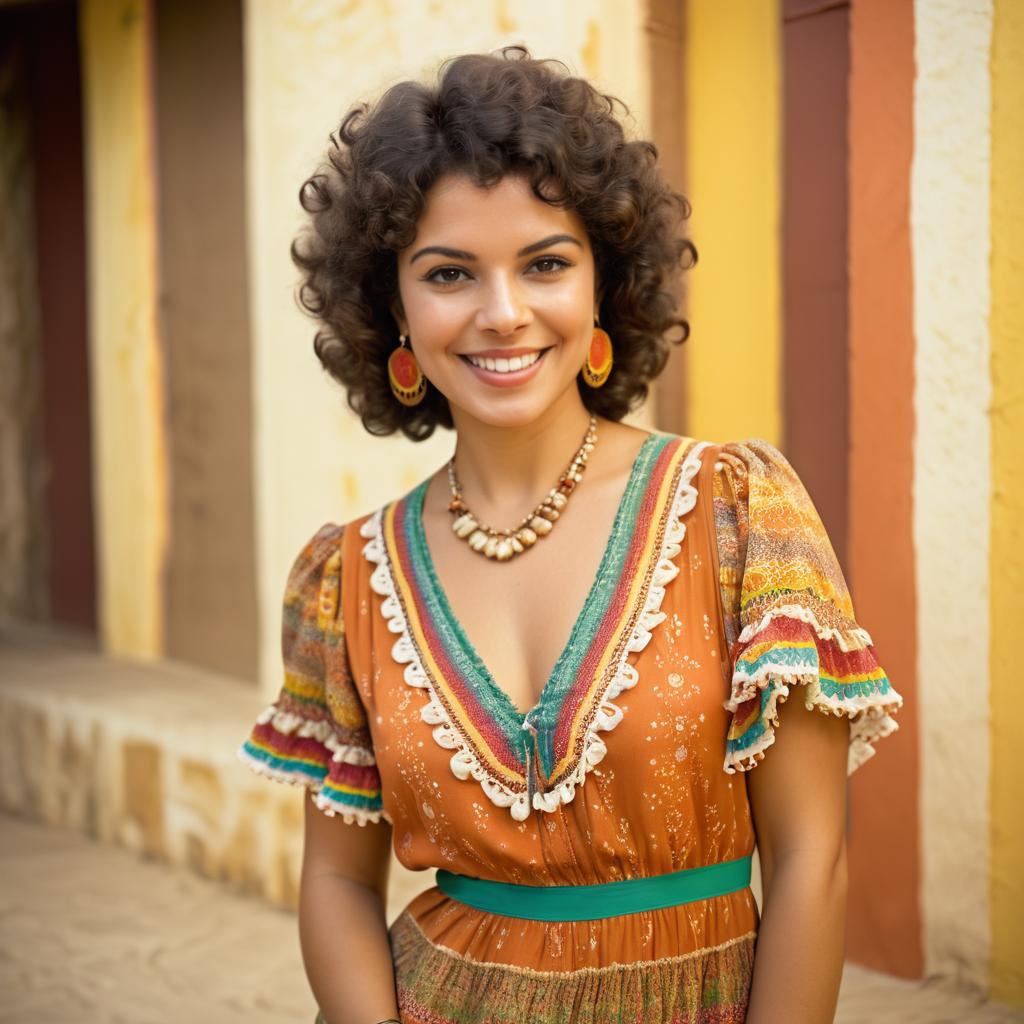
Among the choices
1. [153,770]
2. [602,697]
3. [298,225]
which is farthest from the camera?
[153,770]

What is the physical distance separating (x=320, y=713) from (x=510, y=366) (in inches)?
25.1

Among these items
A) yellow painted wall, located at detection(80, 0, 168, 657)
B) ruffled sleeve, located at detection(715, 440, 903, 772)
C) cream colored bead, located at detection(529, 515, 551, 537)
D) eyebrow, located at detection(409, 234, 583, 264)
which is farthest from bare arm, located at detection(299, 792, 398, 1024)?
yellow painted wall, located at detection(80, 0, 168, 657)

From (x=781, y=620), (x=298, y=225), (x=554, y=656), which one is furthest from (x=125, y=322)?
(x=781, y=620)

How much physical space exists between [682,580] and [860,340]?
5.37ft

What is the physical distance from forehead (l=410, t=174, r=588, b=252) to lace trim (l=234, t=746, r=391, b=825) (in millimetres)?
836

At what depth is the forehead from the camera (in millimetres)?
1942

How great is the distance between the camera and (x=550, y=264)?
6.56 feet

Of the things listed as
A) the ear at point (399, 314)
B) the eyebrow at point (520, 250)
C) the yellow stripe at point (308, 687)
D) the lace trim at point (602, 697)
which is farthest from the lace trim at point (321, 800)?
the eyebrow at point (520, 250)

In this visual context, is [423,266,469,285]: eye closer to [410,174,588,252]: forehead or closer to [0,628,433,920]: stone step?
[410,174,588,252]: forehead

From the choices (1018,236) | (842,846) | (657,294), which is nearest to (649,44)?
(1018,236)

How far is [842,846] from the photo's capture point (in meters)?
1.88

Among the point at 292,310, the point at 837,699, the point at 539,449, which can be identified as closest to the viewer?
the point at 837,699

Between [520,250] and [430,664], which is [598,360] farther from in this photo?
[430,664]

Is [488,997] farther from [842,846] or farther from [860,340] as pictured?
[860,340]
